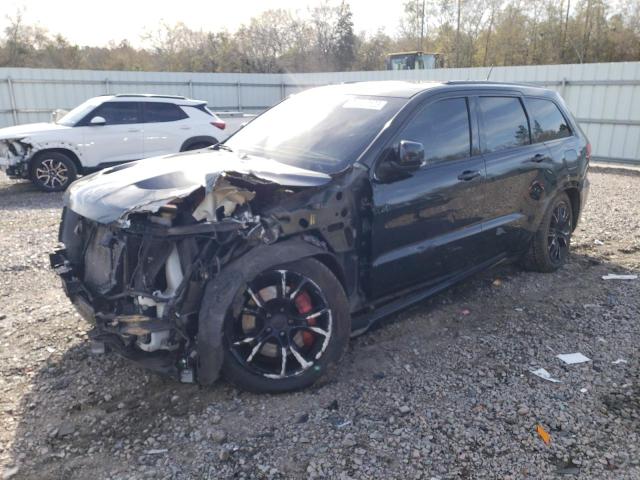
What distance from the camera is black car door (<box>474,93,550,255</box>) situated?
14.5ft

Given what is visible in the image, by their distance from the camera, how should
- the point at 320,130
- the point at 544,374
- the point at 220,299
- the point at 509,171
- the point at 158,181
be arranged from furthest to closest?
the point at 509,171 → the point at 320,130 → the point at 544,374 → the point at 158,181 → the point at 220,299

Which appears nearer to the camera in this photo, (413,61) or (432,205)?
(432,205)

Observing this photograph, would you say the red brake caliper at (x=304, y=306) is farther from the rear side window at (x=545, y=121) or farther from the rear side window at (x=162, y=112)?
the rear side window at (x=162, y=112)

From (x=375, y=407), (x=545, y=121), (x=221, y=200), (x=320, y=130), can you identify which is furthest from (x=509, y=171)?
(x=221, y=200)

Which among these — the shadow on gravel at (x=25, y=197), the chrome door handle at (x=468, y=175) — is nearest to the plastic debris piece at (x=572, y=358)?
the chrome door handle at (x=468, y=175)

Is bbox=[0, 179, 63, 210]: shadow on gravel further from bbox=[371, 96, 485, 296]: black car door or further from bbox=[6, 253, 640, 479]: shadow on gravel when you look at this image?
bbox=[371, 96, 485, 296]: black car door

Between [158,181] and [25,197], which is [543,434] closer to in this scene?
[158,181]

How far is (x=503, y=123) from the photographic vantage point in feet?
15.2

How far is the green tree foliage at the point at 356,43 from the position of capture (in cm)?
2894

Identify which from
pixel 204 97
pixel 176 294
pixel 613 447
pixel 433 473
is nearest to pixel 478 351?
pixel 613 447

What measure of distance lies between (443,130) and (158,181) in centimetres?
220

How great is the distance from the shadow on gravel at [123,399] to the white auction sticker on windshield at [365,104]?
5.63 feet

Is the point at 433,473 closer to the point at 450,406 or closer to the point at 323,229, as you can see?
the point at 450,406

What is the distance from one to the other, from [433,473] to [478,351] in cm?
Answer: 141
